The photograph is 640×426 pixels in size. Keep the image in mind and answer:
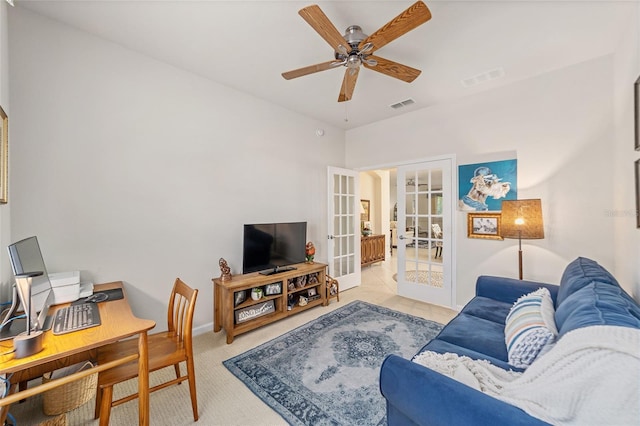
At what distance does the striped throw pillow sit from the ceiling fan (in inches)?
73.9

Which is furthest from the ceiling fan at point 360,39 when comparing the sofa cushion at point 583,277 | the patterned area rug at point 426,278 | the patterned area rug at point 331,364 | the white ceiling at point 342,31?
the patterned area rug at point 426,278

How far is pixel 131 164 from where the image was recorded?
2.40 m

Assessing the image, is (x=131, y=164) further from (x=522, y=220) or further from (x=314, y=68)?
(x=522, y=220)

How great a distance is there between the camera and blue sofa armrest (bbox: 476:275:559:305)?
2.28 m

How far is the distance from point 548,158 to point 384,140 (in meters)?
2.09

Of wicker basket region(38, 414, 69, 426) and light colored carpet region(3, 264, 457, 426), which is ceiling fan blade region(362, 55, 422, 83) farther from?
wicker basket region(38, 414, 69, 426)

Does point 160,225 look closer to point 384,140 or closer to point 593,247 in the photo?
point 384,140

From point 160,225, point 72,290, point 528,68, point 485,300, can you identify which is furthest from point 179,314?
point 528,68

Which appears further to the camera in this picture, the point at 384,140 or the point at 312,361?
the point at 384,140

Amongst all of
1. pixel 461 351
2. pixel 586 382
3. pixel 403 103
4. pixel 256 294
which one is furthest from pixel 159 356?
pixel 403 103

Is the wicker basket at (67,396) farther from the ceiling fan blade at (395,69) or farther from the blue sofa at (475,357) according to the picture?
the ceiling fan blade at (395,69)

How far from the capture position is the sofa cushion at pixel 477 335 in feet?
5.32

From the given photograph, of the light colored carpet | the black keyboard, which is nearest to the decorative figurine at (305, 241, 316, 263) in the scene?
the light colored carpet

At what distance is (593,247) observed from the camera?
8.34 ft
